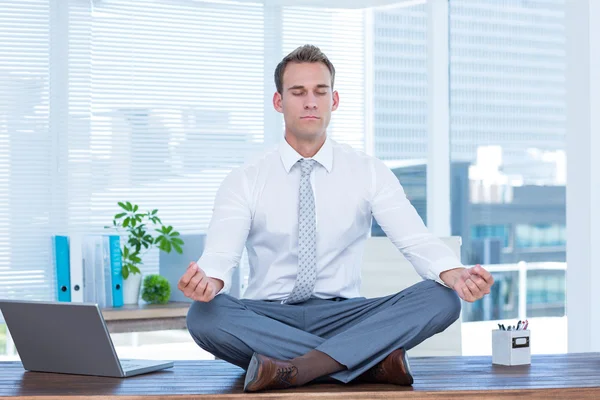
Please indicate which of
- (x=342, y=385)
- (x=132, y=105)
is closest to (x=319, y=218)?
(x=342, y=385)

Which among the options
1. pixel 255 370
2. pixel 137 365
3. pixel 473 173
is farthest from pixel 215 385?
pixel 473 173

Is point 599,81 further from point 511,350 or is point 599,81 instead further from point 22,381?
point 22,381

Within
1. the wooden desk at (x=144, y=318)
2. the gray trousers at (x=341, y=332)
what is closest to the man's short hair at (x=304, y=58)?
the gray trousers at (x=341, y=332)

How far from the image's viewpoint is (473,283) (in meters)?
2.29

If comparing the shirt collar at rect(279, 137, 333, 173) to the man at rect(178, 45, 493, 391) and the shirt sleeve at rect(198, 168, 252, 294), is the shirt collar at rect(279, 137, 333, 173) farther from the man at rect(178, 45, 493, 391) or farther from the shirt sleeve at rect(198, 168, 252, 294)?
the shirt sleeve at rect(198, 168, 252, 294)

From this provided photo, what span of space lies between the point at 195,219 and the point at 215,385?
271 cm

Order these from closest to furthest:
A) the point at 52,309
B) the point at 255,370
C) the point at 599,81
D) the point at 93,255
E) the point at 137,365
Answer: the point at 255,370, the point at 52,309, the point at 137,365, the point at 599,81, the point at 93,255

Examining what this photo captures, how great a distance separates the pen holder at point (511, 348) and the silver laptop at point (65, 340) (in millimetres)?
987

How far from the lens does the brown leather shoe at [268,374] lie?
211cm

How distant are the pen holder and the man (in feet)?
0.84

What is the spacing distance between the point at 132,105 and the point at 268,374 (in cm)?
292

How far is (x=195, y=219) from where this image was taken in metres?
4.88

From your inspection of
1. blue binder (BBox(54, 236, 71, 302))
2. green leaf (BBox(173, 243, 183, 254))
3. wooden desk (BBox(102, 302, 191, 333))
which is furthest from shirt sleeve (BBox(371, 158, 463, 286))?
blue binder (BBox(54, 236, 71, 302))

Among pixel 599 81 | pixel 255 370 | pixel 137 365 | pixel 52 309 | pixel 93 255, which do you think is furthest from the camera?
pixel 93 255
